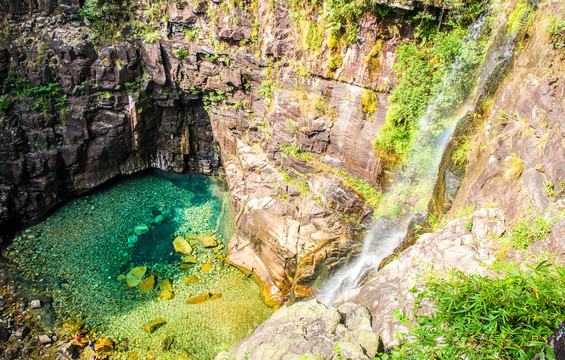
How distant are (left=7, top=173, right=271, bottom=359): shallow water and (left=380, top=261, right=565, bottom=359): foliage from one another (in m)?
7.08

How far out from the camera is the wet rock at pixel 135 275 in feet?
45.3

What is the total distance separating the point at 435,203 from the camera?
9188mm

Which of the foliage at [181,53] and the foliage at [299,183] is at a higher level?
the foliage at [181,53]

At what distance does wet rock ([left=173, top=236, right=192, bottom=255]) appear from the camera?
15.3 meters

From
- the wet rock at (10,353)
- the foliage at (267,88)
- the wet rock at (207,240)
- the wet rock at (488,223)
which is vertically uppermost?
the foliage at (267,88)

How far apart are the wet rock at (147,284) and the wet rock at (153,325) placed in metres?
1.68

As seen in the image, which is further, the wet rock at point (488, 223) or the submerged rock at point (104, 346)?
the submerged rock at point (104, 346)

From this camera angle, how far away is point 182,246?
1548 centimetres

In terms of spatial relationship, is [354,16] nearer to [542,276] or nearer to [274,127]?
[274,127]

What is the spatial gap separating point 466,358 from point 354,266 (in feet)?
27.5

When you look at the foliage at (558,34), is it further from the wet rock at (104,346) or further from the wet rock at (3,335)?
the wet rock at (3,335)

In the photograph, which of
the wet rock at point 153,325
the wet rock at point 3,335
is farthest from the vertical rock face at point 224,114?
the wet rock at point 3,335

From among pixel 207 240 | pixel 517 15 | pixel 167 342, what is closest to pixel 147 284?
pixel 167 342

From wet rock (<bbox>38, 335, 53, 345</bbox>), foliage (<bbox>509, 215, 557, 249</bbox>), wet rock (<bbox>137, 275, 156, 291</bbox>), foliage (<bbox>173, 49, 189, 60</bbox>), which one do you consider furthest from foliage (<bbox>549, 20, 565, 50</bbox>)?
wet rock (<bbox>38, 335, 53, 345</bbox>)
